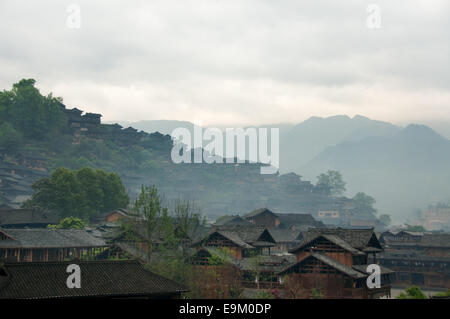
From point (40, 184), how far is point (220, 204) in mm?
90506

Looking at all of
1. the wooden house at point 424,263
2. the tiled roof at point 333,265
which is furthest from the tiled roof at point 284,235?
the tiled roof at point 333,265

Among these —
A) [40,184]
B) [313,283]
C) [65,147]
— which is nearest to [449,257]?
[313,283]

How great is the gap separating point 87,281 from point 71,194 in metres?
43.5

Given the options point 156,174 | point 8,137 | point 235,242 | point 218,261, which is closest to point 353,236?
point 235,242

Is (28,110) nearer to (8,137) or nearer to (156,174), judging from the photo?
(8,137)

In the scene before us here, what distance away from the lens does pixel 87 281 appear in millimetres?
32219

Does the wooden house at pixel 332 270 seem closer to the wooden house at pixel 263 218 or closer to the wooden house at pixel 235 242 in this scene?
the wooden house at pixel 235 242

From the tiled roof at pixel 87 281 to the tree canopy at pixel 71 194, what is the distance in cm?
4100

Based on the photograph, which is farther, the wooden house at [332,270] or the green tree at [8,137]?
the green tree at [8,137]

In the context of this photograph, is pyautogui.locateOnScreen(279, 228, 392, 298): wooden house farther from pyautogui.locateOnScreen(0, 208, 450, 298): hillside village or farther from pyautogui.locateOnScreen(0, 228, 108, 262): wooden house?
pyautogui.locateOnScreen(0, 228, 108, 262): wooden house

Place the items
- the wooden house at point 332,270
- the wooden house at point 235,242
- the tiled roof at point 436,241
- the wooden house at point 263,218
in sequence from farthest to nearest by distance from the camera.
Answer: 1. the wooden house at point 263,218
2. the tiled roof at point 436,241
3. the wooden house at point 235,242
4. the wooden house at point 332,270

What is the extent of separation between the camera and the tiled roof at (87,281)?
3039cm
